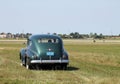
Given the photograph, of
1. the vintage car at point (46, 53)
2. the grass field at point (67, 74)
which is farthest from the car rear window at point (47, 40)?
the grass field at point (67, 74)

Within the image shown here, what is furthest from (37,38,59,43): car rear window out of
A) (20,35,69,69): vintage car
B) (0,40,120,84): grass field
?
(0,40,120,84): grass field

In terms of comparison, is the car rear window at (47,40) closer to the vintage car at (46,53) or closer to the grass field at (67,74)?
the vintage car at (46,53)

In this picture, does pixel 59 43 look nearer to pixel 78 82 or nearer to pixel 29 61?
pixel 29 61

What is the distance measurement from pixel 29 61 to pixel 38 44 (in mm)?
997

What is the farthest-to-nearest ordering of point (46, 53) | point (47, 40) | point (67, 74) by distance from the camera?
point (47, 40), point (46, 53), point (67, 74)

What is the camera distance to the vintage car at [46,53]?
22.1 meters

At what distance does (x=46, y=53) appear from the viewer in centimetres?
2217

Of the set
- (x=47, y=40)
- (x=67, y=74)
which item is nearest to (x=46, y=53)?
(x=47, y=40)

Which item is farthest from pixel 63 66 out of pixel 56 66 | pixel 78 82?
pixel 78 82

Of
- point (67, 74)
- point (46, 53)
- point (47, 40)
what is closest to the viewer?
point (67, 74)

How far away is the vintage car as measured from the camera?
22.1 metres

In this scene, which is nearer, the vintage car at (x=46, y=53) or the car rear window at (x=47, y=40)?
the vintage car at (x=46, y=53)

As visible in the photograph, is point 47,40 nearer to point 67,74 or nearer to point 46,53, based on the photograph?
point 46,53

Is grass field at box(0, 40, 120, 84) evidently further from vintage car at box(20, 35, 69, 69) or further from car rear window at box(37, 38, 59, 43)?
car rear window at box(37, 38, 59, 43)
